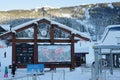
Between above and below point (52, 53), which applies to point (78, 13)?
above

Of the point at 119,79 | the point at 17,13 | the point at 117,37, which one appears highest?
the point at 17,13

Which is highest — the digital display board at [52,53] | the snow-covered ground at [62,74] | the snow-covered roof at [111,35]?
the snow-covered roof at [111,35]

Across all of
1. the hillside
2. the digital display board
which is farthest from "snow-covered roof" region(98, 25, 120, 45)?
the hillside

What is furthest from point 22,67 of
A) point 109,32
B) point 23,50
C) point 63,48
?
point 109,32

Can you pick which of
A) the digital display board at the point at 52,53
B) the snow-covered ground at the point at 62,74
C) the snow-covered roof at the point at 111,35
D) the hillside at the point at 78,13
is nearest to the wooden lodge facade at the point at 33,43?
the digital display board at the point at 52,53

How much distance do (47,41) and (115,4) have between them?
157 meters

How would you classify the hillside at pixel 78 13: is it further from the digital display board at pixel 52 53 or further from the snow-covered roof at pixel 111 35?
the snow-covered roof at pixel 111 35

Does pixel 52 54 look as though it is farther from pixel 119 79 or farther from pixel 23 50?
pixel 119 79

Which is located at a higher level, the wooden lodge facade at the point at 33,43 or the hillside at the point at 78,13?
the hillside at the point at 78,13

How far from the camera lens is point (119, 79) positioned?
2247cm

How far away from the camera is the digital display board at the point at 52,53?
36844mm

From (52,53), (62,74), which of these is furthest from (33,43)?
(62,74)

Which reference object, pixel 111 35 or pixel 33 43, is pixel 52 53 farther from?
pixel 111 35

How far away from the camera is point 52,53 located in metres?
36.8
